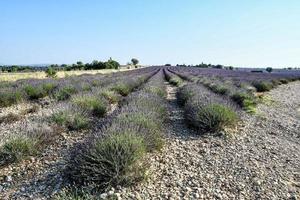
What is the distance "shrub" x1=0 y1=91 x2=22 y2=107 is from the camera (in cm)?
1484

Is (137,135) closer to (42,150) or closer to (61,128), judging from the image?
(42,150)

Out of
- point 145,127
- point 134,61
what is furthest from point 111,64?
point 145,127

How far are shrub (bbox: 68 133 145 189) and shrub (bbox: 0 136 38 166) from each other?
1418 millimetres

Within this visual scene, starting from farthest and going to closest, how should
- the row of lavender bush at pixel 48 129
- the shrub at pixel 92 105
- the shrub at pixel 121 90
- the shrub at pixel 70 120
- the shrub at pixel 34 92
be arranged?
the shrub at pixel 121 90 < the shrub at pixel 34 92 < the shrub at pixel 92 105 < the shrub at pixel 70 120 < the row of lavender bush at pixel 48 129

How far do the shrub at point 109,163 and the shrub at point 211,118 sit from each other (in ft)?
10.8

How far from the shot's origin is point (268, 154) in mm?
7141

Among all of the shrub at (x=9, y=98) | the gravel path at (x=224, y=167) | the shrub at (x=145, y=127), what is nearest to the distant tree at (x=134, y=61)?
the shrub at (x=9, y=98)

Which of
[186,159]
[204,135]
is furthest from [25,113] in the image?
A: [186,159]

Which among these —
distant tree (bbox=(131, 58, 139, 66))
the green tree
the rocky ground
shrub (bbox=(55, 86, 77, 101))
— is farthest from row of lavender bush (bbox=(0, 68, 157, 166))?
distant tree (bbox=(131, 58, 139, 66))

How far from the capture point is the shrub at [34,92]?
17.7 meters

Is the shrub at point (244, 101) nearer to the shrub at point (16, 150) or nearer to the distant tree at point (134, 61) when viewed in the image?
the shrub at point (16, 150)

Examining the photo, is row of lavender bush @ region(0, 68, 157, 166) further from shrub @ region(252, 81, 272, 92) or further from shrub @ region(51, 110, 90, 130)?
shrub @ region(252, 81, 272, 92)

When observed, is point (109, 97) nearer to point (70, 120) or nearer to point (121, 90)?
point (121, 90)

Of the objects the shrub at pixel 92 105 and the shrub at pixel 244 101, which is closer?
the shrub at pixel 92 105
